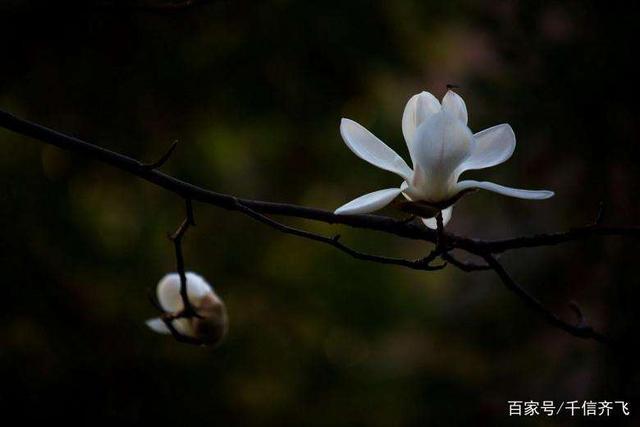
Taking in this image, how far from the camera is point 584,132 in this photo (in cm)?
159

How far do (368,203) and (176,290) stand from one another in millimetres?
346

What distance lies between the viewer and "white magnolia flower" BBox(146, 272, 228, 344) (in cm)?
75

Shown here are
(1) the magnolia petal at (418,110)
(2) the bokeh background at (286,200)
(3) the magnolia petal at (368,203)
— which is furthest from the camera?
(2) the bokeh background at (286,200)

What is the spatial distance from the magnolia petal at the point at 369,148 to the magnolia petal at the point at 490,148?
A: 46mm

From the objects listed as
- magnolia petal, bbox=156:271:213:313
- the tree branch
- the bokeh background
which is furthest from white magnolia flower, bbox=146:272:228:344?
the bokeh background

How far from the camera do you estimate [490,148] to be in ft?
1.89

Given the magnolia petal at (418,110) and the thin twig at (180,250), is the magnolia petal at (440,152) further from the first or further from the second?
the thin twig at (180,250)

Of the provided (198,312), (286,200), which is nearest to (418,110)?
(198,312)

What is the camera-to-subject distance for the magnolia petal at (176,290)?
0.77m

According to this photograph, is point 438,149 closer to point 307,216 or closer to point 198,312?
point 307,216

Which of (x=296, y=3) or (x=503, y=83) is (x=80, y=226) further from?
(x=503, y=83)

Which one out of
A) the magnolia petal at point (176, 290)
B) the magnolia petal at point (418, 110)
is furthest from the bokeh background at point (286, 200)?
the magnolia petal at point (418, 110)

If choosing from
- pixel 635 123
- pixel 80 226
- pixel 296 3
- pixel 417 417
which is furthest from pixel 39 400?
pixel 635 123

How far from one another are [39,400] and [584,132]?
3.69 feet
